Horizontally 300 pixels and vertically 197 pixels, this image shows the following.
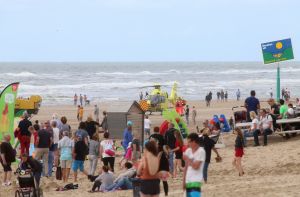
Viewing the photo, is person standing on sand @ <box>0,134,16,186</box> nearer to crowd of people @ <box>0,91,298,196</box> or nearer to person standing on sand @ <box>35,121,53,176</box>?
crowd of people @ <box>0,91,298,196</box>

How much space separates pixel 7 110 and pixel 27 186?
6716mm

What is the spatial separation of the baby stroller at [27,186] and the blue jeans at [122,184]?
5.75 ft

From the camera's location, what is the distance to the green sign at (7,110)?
62.4 ft

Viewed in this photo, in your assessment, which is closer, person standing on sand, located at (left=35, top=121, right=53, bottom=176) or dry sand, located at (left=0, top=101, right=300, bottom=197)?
dry sand, located at (left=0, top=101, right=300, bottom=197)

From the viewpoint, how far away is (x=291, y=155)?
17922 mm

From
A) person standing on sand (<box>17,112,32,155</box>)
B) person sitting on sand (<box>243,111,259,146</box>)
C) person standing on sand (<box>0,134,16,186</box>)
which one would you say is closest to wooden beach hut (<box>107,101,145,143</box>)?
person sitting on sand (<box>243,111,259,146</box>)

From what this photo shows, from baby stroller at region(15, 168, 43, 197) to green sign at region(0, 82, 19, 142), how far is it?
6224 millimetres

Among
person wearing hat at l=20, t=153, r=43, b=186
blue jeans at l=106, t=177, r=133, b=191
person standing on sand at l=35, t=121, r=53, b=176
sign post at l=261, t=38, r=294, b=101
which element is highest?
sign post at l=261, t=38, r=294, b=101

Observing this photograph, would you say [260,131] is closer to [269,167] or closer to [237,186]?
[269,167]

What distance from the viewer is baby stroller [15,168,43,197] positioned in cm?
1272

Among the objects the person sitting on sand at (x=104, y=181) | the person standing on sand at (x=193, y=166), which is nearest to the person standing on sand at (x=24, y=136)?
the person sitting on sand at (x=104, y=181)

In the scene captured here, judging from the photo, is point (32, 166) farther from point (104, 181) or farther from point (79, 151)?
point (79, 151)

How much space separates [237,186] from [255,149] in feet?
22.3

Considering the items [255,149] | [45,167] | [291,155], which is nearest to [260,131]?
[255,149]
